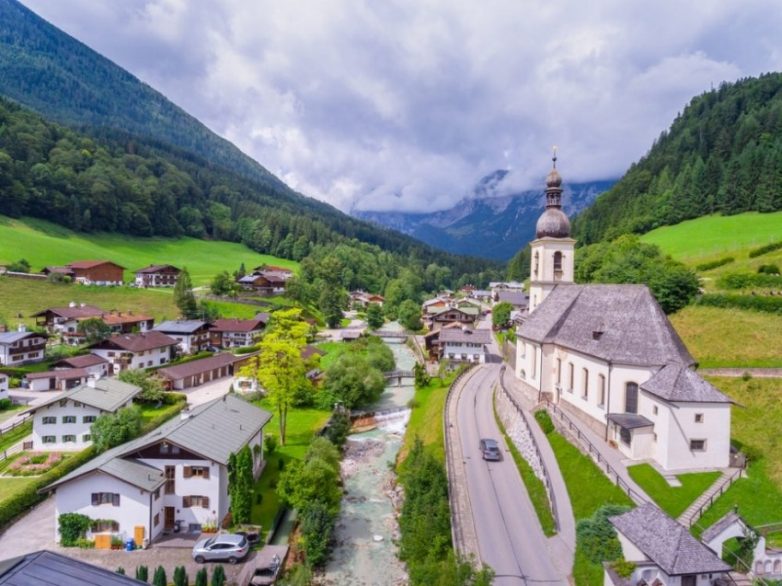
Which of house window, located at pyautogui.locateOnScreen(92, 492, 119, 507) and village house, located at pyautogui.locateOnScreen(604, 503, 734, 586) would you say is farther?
house window, located at pyautogui.locateOnScreen(92, 492, 119, 507)

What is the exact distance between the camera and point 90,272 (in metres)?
92.8

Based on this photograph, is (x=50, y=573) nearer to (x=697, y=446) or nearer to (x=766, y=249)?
(x=697, y=446)

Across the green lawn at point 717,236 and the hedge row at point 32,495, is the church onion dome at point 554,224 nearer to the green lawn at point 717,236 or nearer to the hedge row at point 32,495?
the green lawn at point 717,236

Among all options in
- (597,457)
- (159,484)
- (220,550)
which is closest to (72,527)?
(159,484)

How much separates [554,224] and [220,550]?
39.3m

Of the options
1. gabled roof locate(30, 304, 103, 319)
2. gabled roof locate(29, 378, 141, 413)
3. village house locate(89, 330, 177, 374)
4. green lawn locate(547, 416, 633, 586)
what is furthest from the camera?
gabled roof locate(30, 304, 103, 319)

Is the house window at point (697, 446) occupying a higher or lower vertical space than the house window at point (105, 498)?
higher

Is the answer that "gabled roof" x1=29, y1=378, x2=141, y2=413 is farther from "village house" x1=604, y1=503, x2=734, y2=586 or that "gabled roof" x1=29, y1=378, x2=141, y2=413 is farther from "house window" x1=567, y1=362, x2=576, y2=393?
"village house" x1=604, y1=503, x2=734, y2=586

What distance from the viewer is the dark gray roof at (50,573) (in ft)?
20.8

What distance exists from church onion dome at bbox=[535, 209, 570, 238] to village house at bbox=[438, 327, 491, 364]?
23.9 m

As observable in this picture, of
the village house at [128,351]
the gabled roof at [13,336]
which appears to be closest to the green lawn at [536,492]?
the village house at [128,351]

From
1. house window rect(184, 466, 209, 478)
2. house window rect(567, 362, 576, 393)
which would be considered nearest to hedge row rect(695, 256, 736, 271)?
house window rect(567, 362, 576, 393)

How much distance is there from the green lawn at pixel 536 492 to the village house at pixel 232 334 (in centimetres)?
5109

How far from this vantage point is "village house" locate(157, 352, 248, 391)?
2154 inches
